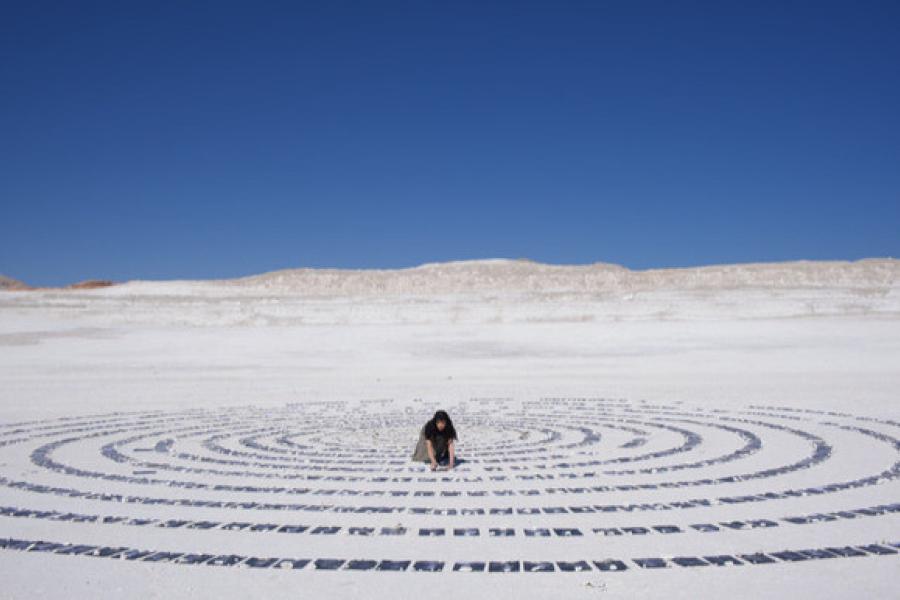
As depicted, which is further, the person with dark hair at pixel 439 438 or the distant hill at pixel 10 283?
the distant hill at pixel 10 283

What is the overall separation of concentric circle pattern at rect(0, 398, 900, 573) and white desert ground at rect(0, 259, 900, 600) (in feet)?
0.11

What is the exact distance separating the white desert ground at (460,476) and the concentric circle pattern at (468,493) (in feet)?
0.11

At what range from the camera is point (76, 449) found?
9836 millimetres

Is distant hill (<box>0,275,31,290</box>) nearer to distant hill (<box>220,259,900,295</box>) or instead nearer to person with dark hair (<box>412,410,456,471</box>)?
distant hill (<box>220,259,900,295</box>)

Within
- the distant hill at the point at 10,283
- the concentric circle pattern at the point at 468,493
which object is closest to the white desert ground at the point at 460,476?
the concentric circle pattern at the point at 468,493

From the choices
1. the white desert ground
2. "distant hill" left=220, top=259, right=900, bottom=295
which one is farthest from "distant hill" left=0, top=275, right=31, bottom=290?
the white desert ground

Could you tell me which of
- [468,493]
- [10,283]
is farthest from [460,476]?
[10,283]

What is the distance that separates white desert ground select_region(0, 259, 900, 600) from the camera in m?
5.10

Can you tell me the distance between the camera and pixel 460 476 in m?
8.23

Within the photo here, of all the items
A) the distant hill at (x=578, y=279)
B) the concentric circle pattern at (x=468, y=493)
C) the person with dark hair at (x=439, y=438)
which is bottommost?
the concentric circle pattern at (x=468, y=493)

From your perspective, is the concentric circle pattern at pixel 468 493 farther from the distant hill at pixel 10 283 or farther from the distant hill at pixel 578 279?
the distant hill at pixel 10 283

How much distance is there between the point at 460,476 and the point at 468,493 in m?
0.82

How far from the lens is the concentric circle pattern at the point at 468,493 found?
18.2 feet

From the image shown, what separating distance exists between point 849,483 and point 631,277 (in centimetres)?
4725
